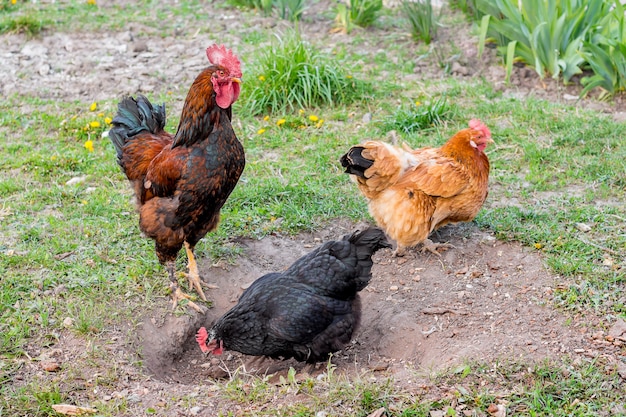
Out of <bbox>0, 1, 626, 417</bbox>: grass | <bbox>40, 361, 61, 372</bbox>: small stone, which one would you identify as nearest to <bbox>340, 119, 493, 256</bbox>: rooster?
<bbox>0, 1, 626, 417</bbox>: grass

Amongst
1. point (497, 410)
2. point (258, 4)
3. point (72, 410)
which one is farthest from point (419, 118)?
point (72, 410)

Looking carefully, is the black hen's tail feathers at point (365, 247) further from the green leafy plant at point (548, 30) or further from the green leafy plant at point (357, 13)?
the green leafy plant at point (357, 13)

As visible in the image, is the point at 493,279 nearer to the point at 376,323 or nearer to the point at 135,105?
the point at 376,323

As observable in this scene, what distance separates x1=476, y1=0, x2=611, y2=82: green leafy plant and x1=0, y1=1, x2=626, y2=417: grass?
24.1 inches

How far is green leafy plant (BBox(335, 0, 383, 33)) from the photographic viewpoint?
31.3 feet

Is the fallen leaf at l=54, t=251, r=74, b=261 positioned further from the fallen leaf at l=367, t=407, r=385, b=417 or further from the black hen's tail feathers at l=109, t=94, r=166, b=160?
the fallen leaf at l=367, t=407, r=385, b=417

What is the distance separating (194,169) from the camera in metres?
4.75

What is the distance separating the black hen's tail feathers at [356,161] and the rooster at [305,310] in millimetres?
732

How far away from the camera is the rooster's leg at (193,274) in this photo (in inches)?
209

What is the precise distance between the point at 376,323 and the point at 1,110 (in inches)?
215

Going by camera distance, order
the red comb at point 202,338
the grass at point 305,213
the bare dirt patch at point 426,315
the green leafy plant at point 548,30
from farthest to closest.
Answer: the green leafy plant at point 548,30, the red comb at point 202,338, the bare dirt patch at point 426,315, the grass at point 305,213

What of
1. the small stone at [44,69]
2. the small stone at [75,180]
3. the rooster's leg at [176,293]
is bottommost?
the rooster's leg at [176,293]

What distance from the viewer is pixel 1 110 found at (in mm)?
7992

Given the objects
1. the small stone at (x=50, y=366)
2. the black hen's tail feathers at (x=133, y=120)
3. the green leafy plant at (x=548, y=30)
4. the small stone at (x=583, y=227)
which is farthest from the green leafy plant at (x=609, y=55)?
the small stone at (x=50, y=366)
